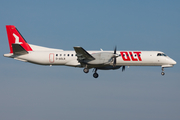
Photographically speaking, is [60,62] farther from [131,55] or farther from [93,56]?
[131,55]

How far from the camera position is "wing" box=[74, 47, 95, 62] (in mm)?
37531

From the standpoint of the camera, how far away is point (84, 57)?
38.8m

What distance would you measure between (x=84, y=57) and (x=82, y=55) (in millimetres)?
479

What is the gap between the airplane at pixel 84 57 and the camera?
38.8 m

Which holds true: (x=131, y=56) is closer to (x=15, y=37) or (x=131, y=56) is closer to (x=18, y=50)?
(x=18, y=50)

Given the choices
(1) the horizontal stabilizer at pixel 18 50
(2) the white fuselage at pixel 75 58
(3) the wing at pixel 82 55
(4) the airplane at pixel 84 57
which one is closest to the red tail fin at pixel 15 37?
(4) the airplane at pixel 84 57

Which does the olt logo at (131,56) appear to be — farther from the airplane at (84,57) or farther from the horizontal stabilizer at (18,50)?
the horizontal stabilizer at (18,50)

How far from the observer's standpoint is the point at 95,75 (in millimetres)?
41719

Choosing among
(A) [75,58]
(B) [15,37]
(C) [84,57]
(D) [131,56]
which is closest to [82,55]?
(C) [84,57]

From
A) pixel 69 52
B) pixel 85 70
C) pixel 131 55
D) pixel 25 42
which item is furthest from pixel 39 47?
pixel 131 55

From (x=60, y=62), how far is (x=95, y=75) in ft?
15.9

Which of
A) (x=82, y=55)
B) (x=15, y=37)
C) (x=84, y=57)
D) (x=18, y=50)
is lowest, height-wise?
(x=84, y=57)

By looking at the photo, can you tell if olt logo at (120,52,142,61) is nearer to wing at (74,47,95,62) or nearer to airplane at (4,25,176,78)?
airplane at (4,25,176,78)

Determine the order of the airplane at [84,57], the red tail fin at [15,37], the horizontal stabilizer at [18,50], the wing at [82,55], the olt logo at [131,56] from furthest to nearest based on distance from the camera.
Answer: the red tail fin at [15,37], the horizontal stabilizer at [18,50], the olt logo at [131,56], the airplane at [84,57], the wing at [82,55]
